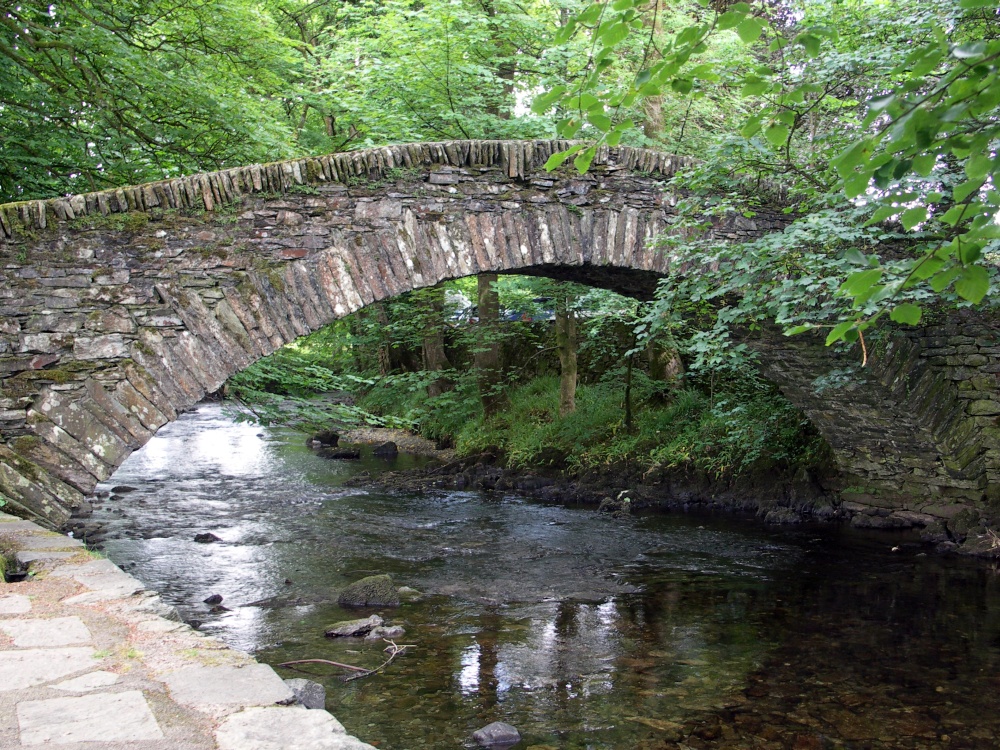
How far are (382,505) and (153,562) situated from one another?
3.11m

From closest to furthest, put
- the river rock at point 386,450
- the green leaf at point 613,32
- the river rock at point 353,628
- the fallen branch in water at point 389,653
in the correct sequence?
the green leaf at point 613,32, the fallen branch in water at point 389,653, the river rock at point 353,628, the river rock at point 386,450

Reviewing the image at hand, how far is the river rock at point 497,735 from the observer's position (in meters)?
3.57

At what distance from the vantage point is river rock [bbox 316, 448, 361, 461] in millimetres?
13406

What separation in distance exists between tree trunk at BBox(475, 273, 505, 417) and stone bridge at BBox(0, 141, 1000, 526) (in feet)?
14.8

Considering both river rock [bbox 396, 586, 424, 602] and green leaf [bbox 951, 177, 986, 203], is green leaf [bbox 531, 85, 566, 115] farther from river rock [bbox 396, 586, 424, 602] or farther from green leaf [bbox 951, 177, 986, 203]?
river rock [bbox 396, 586, 424, 602]

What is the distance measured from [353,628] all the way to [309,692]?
1.24 meters

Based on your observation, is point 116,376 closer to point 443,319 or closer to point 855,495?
point 855,495

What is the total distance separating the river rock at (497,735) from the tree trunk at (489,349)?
8.11 meters

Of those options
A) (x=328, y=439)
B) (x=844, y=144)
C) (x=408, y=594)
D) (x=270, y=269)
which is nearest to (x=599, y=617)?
(x=408, y=594)

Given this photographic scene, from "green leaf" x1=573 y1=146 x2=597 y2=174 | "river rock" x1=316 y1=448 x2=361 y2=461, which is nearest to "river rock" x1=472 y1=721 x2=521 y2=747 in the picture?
"green leaf" x1=573 y1=146 x2=597 y2=174

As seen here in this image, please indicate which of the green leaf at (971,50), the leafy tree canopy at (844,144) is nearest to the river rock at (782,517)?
the leafy tree canopy at (844,144)

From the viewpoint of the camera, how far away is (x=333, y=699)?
3938mm

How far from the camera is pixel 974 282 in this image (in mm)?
1908

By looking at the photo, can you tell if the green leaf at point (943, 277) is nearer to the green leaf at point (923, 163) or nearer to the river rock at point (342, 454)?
the green leaf at point (923, 163)
